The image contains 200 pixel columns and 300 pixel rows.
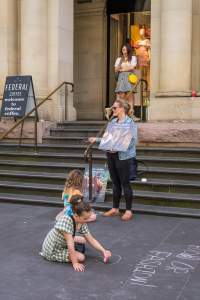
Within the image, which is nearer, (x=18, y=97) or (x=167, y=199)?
(x=167, y=199)

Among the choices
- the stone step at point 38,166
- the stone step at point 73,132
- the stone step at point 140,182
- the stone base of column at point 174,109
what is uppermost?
the stone base of column at point 174,109

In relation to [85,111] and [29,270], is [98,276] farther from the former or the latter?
[85,111]

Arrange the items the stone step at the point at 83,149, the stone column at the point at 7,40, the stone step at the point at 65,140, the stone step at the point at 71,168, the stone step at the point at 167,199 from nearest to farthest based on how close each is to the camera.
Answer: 1. the stone step at the point at 167,199
2. the stone step at the point at 71,168
3. the stone step at the point at 83,149
4. the stone step at the point at 65,140
5. the stone column at the point at 7,40

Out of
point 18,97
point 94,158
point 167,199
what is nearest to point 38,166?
point 94,158

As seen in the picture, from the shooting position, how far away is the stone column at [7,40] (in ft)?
43.6

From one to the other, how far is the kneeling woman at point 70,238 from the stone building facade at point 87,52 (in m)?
6.14

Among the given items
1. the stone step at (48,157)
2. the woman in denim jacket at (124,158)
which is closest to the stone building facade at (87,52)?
the stone step at (48,157)

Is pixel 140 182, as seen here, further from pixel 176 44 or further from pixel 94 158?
pixel 176 44

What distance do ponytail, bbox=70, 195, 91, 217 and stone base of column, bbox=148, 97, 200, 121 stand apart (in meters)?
6.13

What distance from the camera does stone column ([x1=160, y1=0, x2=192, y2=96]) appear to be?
11133 millimetres

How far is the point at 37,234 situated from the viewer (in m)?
7.00

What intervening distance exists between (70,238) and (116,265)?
622mm

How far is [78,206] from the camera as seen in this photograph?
18.0 ft

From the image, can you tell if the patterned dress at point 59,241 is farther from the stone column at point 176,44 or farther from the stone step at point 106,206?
the stone column at point 176,44
